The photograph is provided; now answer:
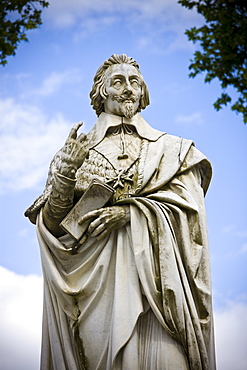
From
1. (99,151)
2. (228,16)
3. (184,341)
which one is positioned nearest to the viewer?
(184,341)

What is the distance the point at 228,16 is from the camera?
10258 millimetres

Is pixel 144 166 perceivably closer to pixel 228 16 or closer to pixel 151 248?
pixel 151 248

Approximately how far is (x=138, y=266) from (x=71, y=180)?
1.02m

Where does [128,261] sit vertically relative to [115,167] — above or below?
below

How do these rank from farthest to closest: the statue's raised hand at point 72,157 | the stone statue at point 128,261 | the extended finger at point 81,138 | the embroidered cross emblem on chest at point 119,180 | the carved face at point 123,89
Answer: the carved face at point 123,89
the embroidered cross emblem on chest at point 119,180
the extended finger at point 81,138
the statue's raised hand at point 72,157
the stone statue at point 128,261

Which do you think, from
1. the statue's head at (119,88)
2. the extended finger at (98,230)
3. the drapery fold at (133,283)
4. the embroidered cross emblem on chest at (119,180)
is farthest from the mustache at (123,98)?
the extended finger at (98,230)

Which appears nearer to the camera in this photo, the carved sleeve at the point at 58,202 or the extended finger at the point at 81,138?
the carved sleeve at the point at 58,202

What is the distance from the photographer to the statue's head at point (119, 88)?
30.5 feet

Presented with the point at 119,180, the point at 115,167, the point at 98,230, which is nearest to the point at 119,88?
the point at 115,167

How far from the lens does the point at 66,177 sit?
A: 8.45 m

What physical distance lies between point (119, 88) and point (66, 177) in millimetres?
1333

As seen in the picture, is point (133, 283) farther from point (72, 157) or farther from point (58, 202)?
point (72, 157)

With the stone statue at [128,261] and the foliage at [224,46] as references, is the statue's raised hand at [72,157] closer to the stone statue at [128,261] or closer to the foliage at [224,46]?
the stone statue at [128,261]

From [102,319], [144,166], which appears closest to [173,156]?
[144,166]
